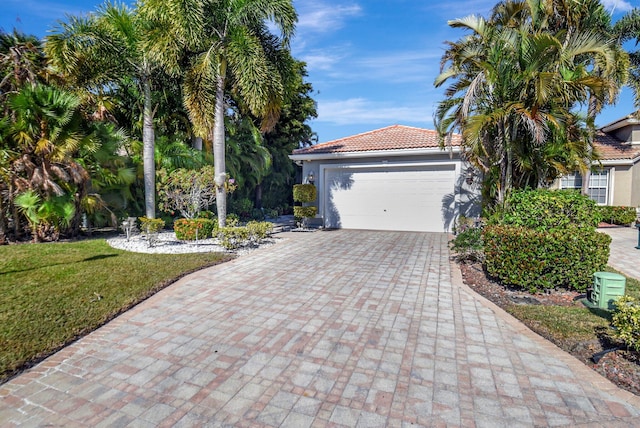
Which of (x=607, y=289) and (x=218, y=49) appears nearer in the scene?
(x=607, y=289)

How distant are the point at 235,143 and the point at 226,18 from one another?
300 inches

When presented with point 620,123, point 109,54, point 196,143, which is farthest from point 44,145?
point 620,123

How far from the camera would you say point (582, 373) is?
3.53m

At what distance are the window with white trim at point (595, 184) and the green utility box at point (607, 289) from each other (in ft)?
47.3

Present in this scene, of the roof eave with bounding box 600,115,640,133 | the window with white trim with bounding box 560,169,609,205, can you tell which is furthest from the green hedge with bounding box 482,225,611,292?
the roof eave with bounding box 600,115,640,133

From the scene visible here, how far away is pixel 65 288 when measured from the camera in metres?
6.00

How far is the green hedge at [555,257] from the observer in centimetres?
577

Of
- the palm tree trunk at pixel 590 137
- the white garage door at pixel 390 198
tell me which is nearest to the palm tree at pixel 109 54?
the white garage door at pixel 390 198

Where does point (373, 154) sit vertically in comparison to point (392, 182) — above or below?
above

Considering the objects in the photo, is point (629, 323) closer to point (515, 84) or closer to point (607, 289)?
point (607, 289)

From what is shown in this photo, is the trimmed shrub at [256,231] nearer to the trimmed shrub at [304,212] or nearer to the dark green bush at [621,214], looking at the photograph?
the trimmed shrub at [304,212]

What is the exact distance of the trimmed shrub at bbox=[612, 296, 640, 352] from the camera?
3508 mm

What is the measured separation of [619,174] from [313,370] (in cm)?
2004

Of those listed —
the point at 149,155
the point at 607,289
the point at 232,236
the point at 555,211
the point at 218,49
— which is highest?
the point at 218,49
